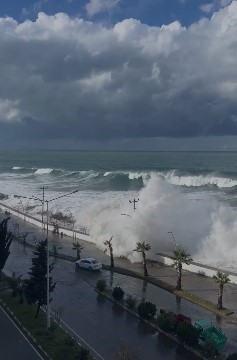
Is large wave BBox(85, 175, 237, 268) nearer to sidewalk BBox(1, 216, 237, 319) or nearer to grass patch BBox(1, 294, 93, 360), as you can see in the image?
sidewalk BBox(1, 216, 237, 319)

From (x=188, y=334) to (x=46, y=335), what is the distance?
21.7 feet

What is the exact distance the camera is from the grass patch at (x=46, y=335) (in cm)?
1930

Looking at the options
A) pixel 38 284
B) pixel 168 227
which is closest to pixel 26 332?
pixel 38 284

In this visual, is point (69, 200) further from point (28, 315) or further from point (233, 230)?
point (28, 315)

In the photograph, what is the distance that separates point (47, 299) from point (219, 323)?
9327 millimetres

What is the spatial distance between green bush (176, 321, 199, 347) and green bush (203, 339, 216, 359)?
681 millimetres

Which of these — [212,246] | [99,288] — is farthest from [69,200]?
[99,288]

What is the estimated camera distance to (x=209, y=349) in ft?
65.1

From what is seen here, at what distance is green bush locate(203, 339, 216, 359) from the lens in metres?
19.8

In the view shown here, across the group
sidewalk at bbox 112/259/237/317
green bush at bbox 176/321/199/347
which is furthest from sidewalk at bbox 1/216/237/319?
green bush at bbox 176/321/199/347

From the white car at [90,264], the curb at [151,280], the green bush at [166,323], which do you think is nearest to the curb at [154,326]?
the green bush at [166,323]

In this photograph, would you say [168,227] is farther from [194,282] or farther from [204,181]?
[204,181]

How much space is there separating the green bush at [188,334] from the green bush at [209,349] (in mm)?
681

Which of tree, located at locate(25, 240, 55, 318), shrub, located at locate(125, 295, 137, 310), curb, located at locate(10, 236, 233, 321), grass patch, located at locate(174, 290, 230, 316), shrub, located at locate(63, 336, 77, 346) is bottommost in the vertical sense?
curb, located at locate(10, 236, 233, 321)
